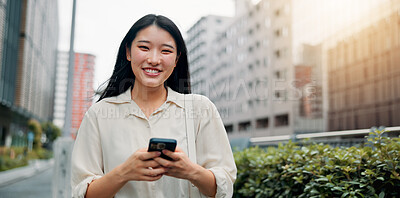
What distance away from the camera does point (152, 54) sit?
4.85 ft

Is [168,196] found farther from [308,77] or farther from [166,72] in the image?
[308,77]

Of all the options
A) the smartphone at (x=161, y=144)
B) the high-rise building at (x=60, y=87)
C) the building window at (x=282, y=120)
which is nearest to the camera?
the smartphone at (x=161, y=144)

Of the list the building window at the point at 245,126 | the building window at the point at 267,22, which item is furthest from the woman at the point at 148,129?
the building window at the point at 245,126

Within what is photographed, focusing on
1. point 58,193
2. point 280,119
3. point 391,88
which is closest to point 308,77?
point 280,119

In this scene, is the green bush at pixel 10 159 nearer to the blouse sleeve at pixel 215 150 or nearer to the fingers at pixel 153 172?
the blouse sleeve at pixel 215 150

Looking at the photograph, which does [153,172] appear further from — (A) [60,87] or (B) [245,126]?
(A) [60,87]

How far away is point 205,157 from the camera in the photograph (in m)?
1.49

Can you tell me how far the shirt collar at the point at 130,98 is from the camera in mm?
1549

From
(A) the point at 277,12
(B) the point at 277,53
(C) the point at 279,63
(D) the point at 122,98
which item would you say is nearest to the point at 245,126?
(C) the point at 279,63

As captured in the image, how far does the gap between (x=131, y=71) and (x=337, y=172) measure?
1.92 m

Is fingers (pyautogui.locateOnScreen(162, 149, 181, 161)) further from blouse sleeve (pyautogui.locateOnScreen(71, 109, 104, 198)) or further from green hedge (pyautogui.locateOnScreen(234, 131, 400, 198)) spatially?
green hedge (pyautogui.locateOnScreen(234, 131, 400, 198))

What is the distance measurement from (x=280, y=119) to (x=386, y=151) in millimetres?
45250

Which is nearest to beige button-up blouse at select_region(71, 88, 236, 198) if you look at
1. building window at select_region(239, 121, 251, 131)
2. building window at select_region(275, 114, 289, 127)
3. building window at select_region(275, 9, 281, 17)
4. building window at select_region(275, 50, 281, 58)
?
building window at select_region(275, 114, 289, 127)

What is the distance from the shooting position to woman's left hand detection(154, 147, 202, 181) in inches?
46.4
